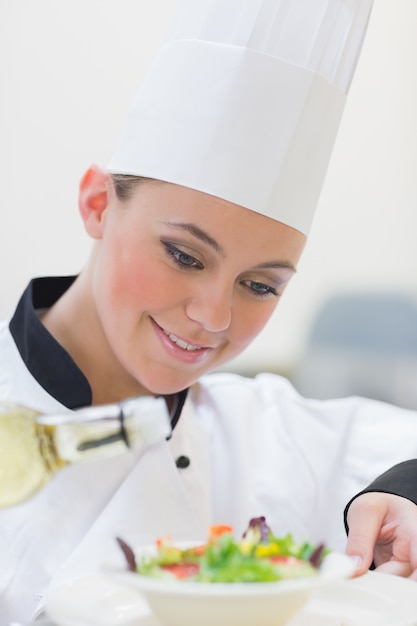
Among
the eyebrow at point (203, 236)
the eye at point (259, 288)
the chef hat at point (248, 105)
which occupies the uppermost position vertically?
the chef hat at point (248, 105)

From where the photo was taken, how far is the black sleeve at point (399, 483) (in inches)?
52.4

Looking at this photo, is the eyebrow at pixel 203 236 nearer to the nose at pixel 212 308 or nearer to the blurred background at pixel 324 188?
the nose at pixel 212 308

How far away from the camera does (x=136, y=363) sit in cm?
151

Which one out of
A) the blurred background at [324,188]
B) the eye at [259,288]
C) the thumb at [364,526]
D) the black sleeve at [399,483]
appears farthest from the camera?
the blurred background at [324,188]

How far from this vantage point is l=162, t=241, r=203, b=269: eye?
140 centimetres

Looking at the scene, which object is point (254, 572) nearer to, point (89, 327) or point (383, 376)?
point (89, 327)

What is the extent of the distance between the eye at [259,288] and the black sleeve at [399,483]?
0.35 metres

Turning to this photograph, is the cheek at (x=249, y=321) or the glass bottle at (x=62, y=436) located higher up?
the cheek at (x=249, y=321)

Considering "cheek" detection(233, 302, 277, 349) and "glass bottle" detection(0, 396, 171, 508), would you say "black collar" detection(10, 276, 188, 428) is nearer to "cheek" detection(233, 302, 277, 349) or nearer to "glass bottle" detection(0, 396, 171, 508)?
"cheek" detection(233, 302, 277, 349)

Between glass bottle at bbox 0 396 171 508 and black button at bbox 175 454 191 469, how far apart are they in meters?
0.88

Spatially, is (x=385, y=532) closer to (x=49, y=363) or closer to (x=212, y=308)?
(x=212, y=308)

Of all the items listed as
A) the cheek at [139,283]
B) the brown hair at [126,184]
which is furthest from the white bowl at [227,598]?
the brown hair at [126,184]

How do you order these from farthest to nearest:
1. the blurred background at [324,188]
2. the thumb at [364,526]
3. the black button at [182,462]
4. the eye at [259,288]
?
the blurred background at [324,188]
the black button at [182,462]
the eye at [259,288]
the thumb at [364,526]

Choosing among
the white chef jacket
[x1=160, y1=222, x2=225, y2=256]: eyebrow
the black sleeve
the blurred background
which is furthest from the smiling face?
the blurred background
